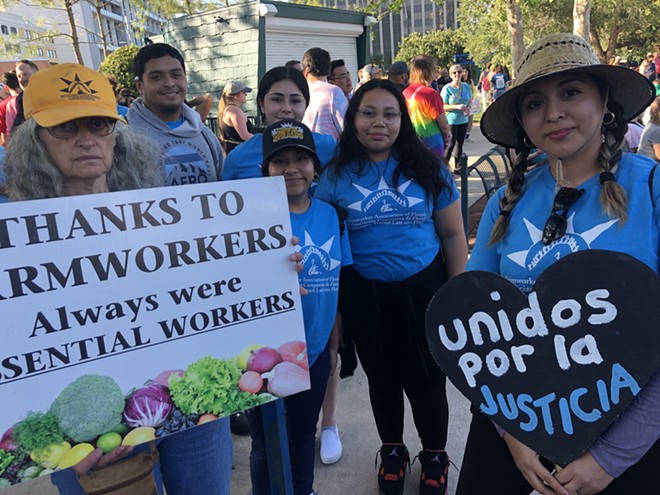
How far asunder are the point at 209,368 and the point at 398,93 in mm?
1440

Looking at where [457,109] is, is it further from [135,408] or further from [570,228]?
[135,408]

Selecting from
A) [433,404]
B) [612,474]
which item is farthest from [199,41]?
[612,474]

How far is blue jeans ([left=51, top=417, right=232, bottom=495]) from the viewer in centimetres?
159

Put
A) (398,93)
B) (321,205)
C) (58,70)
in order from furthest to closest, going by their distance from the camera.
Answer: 1. (398,93)
2. (321,205)
3. (58,70)

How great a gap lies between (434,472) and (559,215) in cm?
149

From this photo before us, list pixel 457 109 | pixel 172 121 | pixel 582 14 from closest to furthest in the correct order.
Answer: pixel 172 121, pixel 457 109, pixel 582 14

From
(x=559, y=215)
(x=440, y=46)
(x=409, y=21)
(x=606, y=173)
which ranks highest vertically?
(x=409, y=21)

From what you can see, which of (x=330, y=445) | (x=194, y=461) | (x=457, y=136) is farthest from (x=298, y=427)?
(x=457, y=136)

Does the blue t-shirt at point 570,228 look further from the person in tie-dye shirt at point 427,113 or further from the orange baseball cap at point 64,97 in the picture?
the person in tie-dye shirt at point 427,113

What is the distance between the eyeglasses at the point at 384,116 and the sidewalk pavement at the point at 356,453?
1.74 metres

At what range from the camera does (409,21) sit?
117188 mm

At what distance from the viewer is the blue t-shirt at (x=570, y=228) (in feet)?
4.02

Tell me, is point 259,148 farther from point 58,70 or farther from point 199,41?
point 199,41

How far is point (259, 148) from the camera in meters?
2.33
